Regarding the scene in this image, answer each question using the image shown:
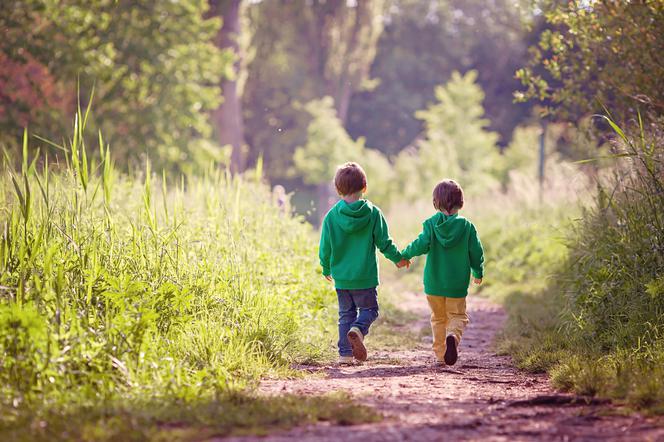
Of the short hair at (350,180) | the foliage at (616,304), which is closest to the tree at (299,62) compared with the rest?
the foliage at (616,304)

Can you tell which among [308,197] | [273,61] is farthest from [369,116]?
[273,61]

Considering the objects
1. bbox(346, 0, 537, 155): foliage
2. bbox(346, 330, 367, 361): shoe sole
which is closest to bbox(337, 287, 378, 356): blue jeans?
bbox(346, 330, 367, 361): shoe sole

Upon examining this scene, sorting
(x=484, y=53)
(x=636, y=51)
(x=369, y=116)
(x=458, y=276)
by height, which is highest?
(x=484, y=53)

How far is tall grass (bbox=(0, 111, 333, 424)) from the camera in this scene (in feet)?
13.9

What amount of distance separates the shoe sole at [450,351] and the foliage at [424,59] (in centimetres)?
4065

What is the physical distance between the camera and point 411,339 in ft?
25.3

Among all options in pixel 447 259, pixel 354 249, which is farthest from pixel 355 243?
pixel 447 259

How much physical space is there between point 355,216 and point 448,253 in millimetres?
734

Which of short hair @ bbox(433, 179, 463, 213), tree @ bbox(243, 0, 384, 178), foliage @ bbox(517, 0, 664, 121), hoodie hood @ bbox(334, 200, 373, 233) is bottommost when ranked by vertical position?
hoodie hood @ bbox(334, 200, 373, 233)

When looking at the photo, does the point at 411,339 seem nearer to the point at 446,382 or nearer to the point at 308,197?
the point at 446,382

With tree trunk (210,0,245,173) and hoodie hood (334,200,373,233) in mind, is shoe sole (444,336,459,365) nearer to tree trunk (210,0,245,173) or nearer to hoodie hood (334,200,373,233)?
hoodie hood (334,200,373,233)

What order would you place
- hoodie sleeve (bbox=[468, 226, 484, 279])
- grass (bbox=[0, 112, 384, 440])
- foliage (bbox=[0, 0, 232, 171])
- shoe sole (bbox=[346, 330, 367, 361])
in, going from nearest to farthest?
grass (bbox=[0, 112, 384, 440]) → shoe sole (bbox=[346, 330, 367, 361]) → hoodie sleeve (bbox=[468, 226, 484, 279]) → foliage (bbox=[0, 0, 232, 171])

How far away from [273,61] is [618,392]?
37.7 m

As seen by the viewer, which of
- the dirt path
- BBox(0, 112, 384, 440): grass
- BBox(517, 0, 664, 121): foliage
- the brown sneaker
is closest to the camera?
the dirt path
